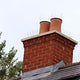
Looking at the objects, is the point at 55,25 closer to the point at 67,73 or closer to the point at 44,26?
the point at 44,26

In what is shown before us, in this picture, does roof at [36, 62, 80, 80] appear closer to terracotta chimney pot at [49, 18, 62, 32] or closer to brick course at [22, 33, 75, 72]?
brick course at [22, 33, 75, 72]

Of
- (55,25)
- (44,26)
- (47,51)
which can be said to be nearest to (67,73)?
(47,51)

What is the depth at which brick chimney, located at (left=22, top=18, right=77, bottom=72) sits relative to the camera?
10.7m

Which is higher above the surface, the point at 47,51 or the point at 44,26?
the point at 44,26

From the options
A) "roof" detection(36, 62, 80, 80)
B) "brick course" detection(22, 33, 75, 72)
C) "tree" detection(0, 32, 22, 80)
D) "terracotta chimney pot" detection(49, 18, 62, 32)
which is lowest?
"roof" detection(36, 62, 80, 80)

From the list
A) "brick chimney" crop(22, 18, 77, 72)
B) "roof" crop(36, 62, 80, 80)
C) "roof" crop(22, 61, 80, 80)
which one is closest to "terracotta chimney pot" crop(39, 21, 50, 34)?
"brick chimney" crop(22, 18, 77, 72)

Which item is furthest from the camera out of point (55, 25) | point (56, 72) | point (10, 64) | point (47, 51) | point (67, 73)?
point (10, 64)

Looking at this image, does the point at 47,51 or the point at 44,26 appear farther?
the point at 44,26

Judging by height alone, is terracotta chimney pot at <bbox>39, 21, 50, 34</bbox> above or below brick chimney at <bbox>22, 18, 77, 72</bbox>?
above

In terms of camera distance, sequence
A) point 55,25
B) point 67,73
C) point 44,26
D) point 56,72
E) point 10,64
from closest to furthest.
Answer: point 67,73 → point 56,72 → point 55,25 → point 44,26 → point 10,64

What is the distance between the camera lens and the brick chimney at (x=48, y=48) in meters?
10.7

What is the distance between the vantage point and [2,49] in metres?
32.2

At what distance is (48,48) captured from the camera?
10750 millimetres

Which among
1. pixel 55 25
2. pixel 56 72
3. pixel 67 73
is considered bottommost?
pixel 67 73
